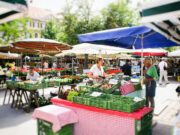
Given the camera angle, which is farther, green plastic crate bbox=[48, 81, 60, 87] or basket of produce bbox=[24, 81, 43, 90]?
green plastic crate bbox=[48, 81, 60, 87]

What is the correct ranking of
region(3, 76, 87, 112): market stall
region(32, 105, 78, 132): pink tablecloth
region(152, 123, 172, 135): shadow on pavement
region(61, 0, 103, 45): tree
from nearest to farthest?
region(32, 105, 78, 132): pink tablecloth < region(152, 123, 172, 135): shadow on pavement < region(3, 76, 87, 112): market stall < region(61, 0, 103, 45): tree

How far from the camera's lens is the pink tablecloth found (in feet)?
10.5

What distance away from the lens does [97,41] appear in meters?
4.23

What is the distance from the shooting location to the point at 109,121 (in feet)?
11.0

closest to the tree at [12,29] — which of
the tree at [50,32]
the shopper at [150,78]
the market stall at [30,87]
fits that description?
the tree at [50,32]

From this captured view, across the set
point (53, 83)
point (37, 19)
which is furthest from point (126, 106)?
point (37, 19)

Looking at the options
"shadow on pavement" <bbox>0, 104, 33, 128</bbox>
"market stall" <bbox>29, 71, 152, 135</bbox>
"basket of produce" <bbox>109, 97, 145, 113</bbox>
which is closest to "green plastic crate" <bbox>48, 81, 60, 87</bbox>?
"shadow on pavement" <bbox>0, 104, 33, 128</bbox>

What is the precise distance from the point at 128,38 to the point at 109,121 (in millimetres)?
3034

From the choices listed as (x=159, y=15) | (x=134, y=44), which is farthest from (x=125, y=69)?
(x=159, y=15)

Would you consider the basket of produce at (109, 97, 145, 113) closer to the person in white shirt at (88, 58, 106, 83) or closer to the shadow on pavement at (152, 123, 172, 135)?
the shadow on pavement at (152, 123, 172, 135)

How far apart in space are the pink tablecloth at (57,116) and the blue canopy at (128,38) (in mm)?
1885

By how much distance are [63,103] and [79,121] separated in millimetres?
625

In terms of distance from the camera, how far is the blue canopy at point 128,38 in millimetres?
3573

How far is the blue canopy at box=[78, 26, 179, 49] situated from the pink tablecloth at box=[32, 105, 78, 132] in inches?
74.2
